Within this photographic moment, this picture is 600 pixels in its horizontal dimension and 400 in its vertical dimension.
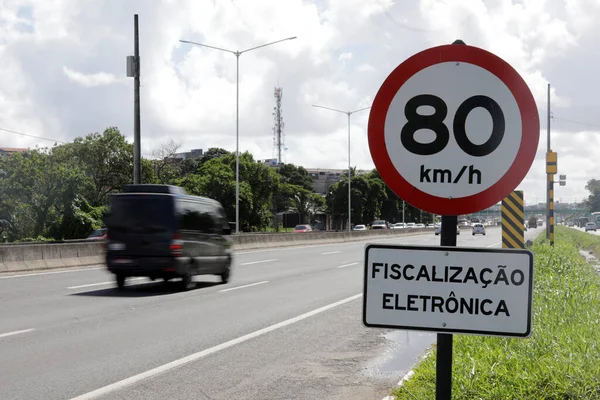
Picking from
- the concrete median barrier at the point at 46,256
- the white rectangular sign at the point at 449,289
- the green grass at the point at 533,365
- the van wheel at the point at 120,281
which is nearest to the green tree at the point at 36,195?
the concrete median barrier at the point at 46,256

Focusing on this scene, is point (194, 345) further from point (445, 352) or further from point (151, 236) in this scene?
point (151, 236)

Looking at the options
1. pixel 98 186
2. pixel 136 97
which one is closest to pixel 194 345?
pixel 136 97

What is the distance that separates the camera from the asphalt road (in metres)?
7.49

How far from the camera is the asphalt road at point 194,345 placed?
24.6ft

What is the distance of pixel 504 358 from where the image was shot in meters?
7.16

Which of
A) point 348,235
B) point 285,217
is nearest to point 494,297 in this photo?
point 348,235

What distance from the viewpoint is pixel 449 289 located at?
338cm

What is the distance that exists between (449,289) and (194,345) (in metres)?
6.89

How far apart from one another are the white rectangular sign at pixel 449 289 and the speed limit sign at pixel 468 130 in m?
0.23

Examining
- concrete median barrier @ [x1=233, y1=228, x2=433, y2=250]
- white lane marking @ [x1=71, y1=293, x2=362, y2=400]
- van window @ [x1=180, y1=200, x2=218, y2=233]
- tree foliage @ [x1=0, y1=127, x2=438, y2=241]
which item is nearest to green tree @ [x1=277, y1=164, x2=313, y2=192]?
tree foliage @ [x1=0, y1=127, x2=438, y2=241]

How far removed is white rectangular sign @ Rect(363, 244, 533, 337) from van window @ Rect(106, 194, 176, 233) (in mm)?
14128

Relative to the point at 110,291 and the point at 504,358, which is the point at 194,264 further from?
the point at 504,358

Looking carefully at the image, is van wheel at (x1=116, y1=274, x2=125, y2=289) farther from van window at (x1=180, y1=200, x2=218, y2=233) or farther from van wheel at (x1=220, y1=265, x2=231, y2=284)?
van wheel at (x1=220, y1=265, x2=231, y2=284)

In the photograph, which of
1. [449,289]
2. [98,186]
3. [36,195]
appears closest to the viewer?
[449,289]
